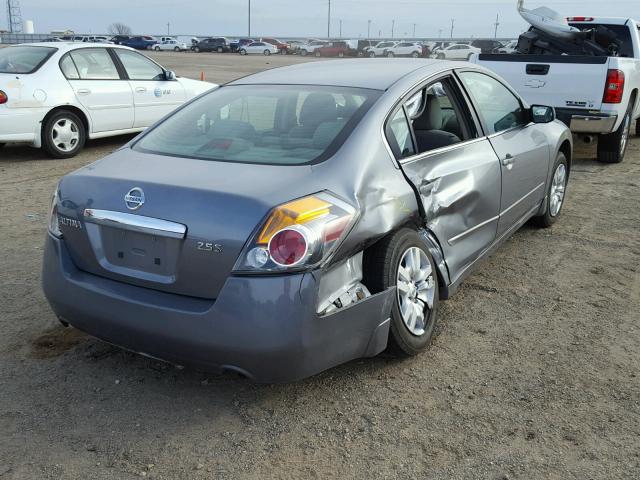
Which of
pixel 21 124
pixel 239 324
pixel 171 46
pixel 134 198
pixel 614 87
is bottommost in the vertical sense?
pixel 239 324

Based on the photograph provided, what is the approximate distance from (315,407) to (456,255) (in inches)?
52.9

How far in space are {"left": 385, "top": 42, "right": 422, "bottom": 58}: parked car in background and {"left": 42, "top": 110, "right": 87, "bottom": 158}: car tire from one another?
170ft

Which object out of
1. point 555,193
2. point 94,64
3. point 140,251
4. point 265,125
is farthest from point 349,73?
point 94,64

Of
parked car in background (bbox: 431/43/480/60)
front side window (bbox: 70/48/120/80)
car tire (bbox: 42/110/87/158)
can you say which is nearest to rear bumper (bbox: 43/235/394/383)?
car tire (bbox: 42/110/87/158)

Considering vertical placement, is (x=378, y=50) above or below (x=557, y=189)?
above

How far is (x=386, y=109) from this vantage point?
3.46 metres

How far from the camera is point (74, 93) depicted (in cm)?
870

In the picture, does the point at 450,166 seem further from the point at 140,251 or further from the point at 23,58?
the point at 23,58

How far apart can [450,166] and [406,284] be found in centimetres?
86

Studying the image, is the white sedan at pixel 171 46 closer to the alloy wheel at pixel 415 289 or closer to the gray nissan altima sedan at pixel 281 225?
the gray nissan altima sedan at pixel 281 225

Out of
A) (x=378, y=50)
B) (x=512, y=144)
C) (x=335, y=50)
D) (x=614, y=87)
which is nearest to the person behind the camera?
(x=512, y=144)

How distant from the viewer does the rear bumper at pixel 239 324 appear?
2666 millimetres

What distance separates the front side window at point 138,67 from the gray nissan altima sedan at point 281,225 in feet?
19.7

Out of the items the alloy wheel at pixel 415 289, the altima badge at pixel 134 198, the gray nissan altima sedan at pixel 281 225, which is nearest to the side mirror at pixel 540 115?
the gray nissan altima sedan at pixel 281 225
